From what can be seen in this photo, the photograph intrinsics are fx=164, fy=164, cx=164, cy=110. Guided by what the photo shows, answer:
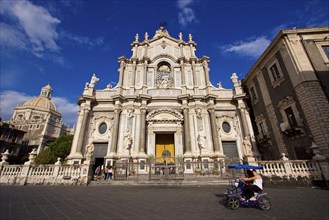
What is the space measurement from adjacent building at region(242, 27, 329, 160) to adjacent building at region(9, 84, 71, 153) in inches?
1995

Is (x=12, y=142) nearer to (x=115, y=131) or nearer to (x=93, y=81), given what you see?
(x=93, y=81)

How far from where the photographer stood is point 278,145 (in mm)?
14555

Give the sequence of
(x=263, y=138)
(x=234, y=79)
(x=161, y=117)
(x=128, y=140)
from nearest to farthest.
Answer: (x=128, y=140) → (x=263, y=138) → (x=161, y=117) → (x=234, y=79)

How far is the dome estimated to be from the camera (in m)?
53.2

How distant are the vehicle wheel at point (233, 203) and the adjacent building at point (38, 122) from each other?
2010 inches

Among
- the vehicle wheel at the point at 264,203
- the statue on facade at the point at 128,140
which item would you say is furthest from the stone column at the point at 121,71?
the vehicle wheel at the point at 264,203

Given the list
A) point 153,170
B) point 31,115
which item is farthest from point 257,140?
point 31,115

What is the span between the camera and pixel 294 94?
1280 cm

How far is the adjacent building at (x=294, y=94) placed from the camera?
446 inches

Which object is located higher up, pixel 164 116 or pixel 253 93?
pixel 253 93

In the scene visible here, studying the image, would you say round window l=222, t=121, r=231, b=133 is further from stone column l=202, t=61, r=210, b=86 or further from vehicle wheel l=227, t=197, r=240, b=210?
vehicle wheel l=227, t=197, r=240, b=210

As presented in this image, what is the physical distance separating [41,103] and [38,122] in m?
9.64

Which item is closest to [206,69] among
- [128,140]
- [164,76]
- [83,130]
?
[164,76]

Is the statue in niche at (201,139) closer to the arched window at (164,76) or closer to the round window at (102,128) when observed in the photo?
the arched window at (164,76)
